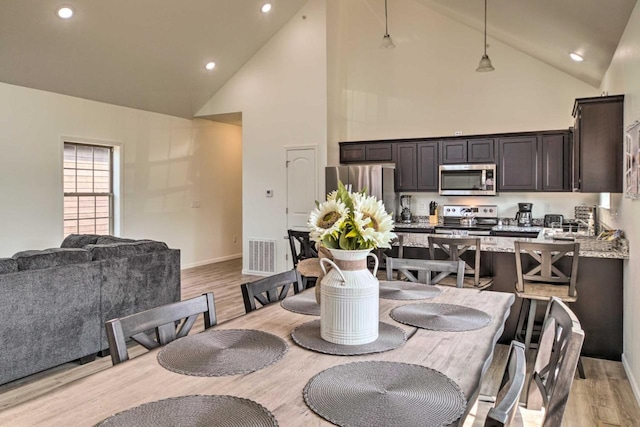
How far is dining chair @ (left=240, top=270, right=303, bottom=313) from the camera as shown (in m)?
2.18

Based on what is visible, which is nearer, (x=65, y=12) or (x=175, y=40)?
(x=65, y=12)

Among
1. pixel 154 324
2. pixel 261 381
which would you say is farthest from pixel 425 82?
pixel 261 381

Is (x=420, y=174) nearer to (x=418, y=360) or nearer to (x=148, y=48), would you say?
(x=148, y=48)

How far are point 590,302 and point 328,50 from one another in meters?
5.23

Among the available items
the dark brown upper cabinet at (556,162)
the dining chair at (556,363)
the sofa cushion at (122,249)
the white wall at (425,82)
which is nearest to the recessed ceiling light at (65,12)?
the sofa cushion at (122,249)

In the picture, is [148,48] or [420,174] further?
[420,174]

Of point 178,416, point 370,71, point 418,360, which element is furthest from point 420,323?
point 370,71

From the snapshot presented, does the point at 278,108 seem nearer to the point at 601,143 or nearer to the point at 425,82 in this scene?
the point at 425,82

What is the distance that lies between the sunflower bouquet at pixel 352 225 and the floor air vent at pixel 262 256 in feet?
19.8

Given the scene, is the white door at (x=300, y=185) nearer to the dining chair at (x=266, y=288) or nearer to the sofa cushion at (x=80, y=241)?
the sofa cushion at (x=80, y=241)

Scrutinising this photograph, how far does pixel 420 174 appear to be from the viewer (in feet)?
22.4

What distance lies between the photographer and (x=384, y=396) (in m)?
1.16

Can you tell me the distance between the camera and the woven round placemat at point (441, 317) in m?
1.77

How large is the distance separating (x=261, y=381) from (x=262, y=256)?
6.46m
